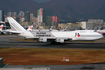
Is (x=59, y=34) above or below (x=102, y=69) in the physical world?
above

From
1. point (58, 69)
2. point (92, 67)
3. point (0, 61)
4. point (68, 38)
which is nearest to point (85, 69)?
A: point (92, 67)

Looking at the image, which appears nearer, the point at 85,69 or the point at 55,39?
the point at 85,69

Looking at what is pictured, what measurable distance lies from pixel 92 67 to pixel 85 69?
1.44 metres

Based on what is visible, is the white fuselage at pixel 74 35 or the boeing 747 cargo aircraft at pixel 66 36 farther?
the white fuselage at pixel 74 35

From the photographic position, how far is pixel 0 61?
1525cm

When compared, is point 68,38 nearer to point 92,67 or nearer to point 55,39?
point 55,39

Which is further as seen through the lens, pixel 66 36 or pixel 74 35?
pixel 66 36

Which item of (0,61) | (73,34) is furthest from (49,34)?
(0,61)

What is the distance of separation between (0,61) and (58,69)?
9.12m

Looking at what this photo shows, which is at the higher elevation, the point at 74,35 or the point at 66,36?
the point at 74,35

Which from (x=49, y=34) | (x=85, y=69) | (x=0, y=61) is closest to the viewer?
(x=0, y=61)

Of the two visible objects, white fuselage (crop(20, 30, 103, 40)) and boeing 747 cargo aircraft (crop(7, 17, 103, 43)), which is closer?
boeing 747 cargo aircraft (crop(7, 17, 103, 43))

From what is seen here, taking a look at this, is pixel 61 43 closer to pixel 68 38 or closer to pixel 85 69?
pixel 68 38

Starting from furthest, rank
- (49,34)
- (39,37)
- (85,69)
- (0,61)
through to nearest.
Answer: (49,34) → (39,37) → (85,69) → (0,61)
